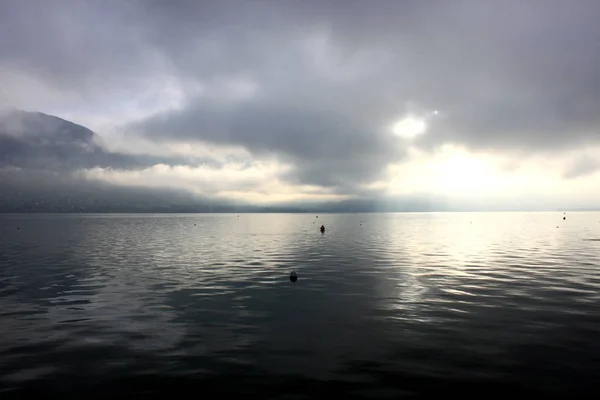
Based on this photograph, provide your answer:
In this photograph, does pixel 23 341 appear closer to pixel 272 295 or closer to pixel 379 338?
pixel 272 295

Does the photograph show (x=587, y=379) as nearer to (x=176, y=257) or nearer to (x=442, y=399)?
(x=442, y=399)

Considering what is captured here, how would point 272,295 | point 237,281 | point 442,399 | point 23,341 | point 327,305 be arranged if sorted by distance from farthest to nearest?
point 237,281, point 272,295, point 327,305, point 23,341, point 442,399

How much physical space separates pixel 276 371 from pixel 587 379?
43.9ft

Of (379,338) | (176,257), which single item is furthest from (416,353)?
(176,257)

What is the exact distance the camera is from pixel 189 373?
16188 mm

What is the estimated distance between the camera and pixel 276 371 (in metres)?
16.4

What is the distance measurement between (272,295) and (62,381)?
59.4 ft

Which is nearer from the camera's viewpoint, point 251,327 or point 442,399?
point 442,399

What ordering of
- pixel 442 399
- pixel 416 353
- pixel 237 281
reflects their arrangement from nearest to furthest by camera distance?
pixel 442 399 < pixel 416 353 < pixel 237 281

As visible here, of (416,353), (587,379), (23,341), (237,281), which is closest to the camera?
(587,379)

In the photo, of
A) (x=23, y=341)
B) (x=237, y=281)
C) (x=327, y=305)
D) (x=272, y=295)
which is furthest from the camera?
(x=237, y=281)

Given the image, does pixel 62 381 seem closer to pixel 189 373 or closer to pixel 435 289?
pixel 189 373

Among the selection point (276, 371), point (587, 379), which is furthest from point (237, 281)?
point (587, 379)

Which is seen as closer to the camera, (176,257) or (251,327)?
(251,327)
